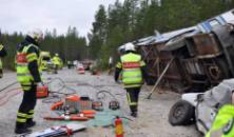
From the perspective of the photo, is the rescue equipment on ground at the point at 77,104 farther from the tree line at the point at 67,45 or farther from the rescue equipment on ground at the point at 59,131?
the tree line at the point at 67,45

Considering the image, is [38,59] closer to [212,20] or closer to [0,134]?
[0,134]

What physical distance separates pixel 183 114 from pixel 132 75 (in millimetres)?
2141

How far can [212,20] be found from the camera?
608 inches

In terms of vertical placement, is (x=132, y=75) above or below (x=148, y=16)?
below

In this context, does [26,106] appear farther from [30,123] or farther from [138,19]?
[138,19]

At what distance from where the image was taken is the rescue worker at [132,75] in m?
12.2

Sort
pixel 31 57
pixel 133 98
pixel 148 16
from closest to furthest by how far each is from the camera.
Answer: pixel 31 57, pixel 133 98, pixel 148 16

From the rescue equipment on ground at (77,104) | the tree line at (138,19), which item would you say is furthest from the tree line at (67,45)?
the rescue equipment on ground at (77,104)

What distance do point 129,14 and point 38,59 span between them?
58655 mm

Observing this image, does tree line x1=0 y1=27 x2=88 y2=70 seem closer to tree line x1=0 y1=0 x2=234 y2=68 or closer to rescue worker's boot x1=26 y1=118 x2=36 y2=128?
tree line x1=0 y1=0 x2=234 y2=68

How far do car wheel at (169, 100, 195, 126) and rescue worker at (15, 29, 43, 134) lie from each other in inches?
114

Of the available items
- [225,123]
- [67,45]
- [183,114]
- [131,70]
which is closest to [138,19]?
[131,70]

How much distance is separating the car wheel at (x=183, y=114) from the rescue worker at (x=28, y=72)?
9.51 feet

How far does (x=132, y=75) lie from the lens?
12.3 m
